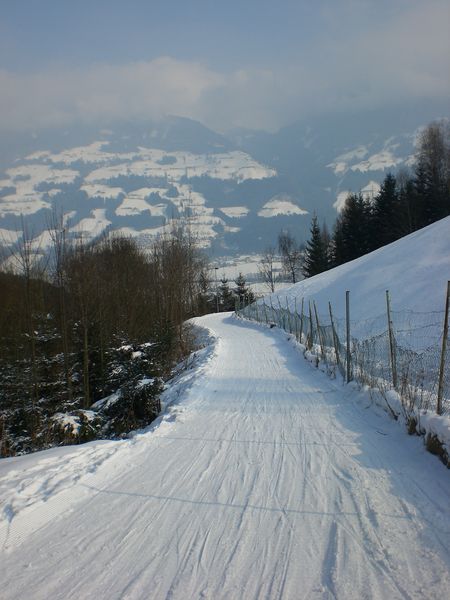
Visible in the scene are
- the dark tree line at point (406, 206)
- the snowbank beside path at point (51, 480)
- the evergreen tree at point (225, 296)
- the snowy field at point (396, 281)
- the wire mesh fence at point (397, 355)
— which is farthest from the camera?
the evergreen tree at point (225, 296)

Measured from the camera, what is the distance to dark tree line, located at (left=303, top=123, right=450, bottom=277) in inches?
1937

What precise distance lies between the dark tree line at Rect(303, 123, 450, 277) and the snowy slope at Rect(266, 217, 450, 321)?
17.7m

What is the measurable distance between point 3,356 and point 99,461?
1250 cm

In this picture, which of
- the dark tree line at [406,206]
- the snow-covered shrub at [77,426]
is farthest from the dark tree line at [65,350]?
the dark tree line at [406,206]

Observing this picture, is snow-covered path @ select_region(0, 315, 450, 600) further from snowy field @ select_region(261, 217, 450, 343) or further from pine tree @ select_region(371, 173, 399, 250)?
pine tree @ select_region(371, 173, 399, 250)

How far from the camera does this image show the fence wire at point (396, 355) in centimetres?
720

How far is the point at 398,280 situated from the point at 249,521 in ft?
81.1

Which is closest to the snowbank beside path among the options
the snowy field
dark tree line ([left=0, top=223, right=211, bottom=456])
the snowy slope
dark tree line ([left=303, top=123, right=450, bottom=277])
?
dark tree line ([left=0, top=223, right=211, bottom=456])

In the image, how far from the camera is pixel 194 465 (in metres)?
5.93

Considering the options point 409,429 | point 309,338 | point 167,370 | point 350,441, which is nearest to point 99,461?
point 350,441

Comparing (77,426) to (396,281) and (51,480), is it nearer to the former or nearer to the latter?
(51,480)

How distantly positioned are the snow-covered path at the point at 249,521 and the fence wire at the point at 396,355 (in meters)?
0.84

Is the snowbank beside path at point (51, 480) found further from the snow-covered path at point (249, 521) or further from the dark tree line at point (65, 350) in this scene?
the dark tree line at point (65, 350)

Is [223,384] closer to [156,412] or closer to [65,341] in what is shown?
[156,412]
